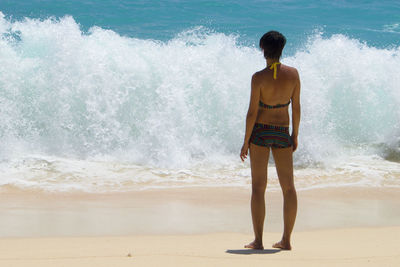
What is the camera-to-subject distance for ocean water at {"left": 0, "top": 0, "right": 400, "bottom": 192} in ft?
24.2

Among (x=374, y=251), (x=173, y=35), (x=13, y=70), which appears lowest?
(x=374, y=251)

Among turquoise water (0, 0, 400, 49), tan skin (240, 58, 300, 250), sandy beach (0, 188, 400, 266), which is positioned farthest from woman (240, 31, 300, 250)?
turquoise water (0, 0, 400, 49)

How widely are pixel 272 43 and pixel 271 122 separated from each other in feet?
1.76

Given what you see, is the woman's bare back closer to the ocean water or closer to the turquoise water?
the ocean water

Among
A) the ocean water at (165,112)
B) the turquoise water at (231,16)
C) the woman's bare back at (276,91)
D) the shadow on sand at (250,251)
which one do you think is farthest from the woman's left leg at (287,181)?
the turquoise water at (231,16)

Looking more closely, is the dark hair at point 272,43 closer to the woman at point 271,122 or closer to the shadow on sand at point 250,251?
the woman at point 271,122

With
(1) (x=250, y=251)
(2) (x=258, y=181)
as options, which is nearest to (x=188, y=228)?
(1) (x=250, y=251)

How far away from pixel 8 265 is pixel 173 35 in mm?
11143

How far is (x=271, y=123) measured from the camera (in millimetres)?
3955

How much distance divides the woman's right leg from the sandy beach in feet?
0.56

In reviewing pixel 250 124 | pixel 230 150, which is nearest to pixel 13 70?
pixel 230 150

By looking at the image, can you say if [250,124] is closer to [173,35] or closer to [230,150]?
[230,150]

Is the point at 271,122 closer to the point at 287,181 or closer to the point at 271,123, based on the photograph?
the point at 271,123

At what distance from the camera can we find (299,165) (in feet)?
26.2
